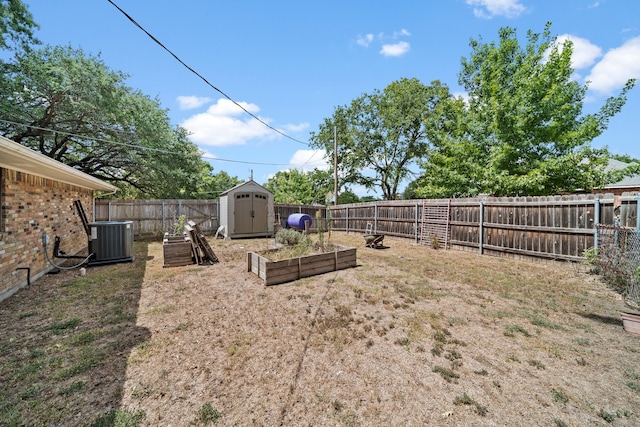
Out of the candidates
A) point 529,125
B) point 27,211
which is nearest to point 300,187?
point 529,125

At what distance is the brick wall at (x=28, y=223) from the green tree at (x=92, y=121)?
4.61 m

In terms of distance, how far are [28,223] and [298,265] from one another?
583cm

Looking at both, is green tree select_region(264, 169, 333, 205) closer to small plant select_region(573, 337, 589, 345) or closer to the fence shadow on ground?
the fence shadow on ground

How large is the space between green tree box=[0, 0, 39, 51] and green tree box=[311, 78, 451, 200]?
19.8 meters

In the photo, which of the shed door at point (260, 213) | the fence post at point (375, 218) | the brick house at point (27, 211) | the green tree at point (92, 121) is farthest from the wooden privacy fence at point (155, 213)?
the fence post at point (375, 218)

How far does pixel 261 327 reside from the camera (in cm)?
357

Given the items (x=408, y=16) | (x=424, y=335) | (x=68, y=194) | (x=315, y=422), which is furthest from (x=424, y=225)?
(x=68, y=194)

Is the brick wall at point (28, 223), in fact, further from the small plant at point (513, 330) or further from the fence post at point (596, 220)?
the fence post at point (596, 220)

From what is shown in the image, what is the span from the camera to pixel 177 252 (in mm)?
7227

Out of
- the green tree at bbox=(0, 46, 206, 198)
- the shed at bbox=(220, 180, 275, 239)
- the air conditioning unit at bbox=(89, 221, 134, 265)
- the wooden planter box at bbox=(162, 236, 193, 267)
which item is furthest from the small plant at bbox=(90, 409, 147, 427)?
the green tree at bbox=(0, 46, 206, 198)

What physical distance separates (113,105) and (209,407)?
14510 millimetres

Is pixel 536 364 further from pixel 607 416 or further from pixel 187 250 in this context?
pixel 187 250

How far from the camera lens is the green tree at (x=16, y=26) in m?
8.95

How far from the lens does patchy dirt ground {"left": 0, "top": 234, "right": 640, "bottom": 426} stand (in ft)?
6.88
